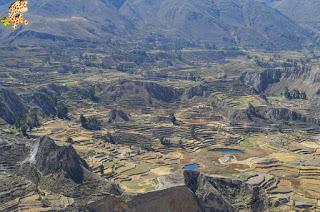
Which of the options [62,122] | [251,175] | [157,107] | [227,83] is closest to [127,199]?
[251,175]

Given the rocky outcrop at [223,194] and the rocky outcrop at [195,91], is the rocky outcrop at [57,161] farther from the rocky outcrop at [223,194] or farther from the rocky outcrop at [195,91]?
the rocky outcrop at [195,91]

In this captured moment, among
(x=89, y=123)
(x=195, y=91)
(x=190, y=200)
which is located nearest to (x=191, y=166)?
(x=190, y=200)

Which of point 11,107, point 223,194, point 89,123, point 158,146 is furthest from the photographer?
point 11,107

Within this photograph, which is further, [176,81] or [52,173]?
[176,81]

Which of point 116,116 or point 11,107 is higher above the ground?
point 11,107

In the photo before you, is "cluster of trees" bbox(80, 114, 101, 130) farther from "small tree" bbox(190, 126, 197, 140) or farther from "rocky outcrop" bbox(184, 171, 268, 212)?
"rocky outcrop" bbox(184, 171, 268, 212)

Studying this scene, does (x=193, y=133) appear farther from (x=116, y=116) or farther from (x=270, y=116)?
(x=270, y=116)

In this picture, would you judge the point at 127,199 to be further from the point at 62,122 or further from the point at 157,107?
the point at 157,107

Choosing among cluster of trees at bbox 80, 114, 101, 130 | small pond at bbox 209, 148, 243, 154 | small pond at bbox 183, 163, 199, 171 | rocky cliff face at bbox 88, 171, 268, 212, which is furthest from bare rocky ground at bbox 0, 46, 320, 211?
cluster of trees at bbox 80, 114, 101, 130
